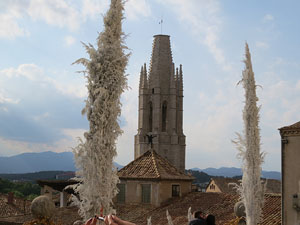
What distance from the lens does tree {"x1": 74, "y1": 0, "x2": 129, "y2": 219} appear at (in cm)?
775

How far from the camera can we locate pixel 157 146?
100562 mm

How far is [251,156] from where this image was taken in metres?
9.75

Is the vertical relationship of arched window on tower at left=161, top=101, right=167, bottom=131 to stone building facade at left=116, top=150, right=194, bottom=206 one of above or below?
above

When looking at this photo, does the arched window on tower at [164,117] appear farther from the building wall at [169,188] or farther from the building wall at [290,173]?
the building wall at [290,173]

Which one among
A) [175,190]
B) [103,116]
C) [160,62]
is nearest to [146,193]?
[175,190]

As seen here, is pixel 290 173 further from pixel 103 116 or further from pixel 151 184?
pixel 103 116

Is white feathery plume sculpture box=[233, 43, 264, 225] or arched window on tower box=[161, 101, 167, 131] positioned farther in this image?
arched window on tower box=[161, 101, 167, 131]

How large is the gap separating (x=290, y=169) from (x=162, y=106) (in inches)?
3284

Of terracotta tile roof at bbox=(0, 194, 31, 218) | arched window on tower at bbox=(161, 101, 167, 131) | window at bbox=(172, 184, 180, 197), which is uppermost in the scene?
arched window on tower at bbox=(161, 101, 167, 131)

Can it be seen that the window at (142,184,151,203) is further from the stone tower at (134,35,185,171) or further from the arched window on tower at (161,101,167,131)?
the arched window on tower at (161,101,167,131)

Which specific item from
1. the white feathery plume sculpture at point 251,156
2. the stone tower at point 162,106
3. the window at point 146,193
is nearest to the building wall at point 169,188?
the window at point 146,193

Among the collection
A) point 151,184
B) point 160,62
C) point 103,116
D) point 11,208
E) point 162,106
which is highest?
point 160,62

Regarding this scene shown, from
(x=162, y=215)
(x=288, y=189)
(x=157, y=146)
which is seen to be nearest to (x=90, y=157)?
(x=288, y=189)

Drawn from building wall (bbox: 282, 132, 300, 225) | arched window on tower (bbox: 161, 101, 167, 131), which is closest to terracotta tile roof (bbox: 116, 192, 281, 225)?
building wall (bbox: 282, 132, 300, 225)
